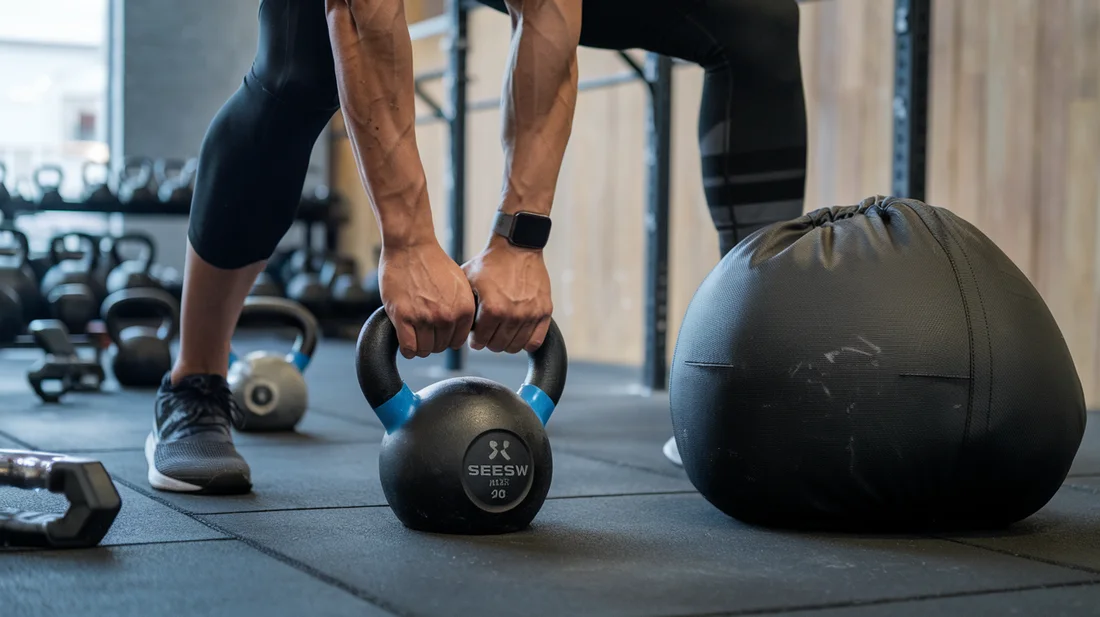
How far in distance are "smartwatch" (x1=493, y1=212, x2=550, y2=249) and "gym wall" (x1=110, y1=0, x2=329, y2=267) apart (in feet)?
20.0

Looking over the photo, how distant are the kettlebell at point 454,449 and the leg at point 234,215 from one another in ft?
1.21

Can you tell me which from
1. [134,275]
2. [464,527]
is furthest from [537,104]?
[134,275]

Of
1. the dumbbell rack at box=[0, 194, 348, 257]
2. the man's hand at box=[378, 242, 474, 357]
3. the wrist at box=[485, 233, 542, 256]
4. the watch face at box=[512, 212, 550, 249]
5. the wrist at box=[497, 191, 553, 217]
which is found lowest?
the man's hand at box=[378, 242, 474, 357]

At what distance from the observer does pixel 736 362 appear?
4.04 feet

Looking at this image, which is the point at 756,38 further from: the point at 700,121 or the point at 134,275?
the point at 134,275

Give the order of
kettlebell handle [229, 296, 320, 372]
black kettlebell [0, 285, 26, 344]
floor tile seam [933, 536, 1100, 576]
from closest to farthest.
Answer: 1. floor tile seam [933, 536, 1100, 576]
2. kettlebell handle [229, 296, 320, 372]
3. black kettlebell [0, 285, 26, 344]

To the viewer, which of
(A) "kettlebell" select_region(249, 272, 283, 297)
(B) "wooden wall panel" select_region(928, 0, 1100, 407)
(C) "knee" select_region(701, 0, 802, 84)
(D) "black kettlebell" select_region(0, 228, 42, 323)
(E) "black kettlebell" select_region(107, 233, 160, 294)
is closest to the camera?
(C) "knee" select_region(701, 0, 802, 84)

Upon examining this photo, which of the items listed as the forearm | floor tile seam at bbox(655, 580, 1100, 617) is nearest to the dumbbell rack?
the forearm

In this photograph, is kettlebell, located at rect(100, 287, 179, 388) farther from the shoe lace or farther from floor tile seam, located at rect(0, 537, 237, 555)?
floor tile seam, located at rect(0, 537, 237, 555)

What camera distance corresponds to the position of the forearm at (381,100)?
1.20m

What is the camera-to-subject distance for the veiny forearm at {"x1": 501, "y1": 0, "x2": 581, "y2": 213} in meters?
1.25

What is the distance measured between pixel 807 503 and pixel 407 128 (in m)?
0.55

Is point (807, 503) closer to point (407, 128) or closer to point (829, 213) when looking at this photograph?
point (829, 213)

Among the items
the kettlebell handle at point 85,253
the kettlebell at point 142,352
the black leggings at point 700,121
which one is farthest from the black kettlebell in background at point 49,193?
the black leggings at point 700,121
